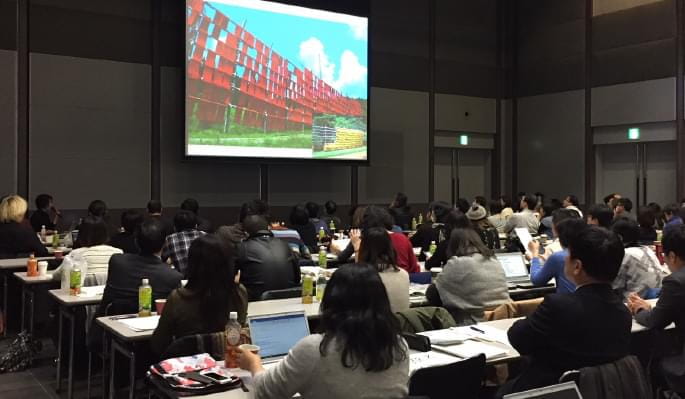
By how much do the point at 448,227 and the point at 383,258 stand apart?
5.71 ft

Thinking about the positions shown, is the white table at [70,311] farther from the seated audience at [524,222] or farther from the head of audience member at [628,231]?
the seated audience at [524,222]

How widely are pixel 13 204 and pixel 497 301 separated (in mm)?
4859

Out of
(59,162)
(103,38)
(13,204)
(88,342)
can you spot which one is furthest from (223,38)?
(88,342)

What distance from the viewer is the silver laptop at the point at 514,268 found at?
5348 mm

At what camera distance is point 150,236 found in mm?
4051

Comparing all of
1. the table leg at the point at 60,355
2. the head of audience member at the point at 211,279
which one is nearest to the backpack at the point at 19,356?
the table leg at the point at 60,355

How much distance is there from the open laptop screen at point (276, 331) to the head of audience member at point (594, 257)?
3.90 ft

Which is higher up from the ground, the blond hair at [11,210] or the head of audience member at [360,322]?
the blond hair at [11,210]

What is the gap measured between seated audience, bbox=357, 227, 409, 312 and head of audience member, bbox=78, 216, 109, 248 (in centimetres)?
218

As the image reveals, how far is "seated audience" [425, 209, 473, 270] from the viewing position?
4.86 meters

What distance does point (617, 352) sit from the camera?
2.70m

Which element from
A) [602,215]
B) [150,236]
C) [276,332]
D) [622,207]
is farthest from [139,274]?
[622,207]

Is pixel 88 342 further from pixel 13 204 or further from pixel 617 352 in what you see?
pixel 617 352

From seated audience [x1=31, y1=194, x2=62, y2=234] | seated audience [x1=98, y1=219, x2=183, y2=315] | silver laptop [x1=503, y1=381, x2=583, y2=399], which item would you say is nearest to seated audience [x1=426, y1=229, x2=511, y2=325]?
seated audience [x1=98, y1=219, x2=183, y2=315]
